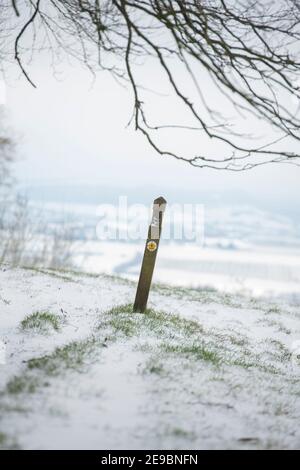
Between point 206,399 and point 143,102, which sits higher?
point 143,102

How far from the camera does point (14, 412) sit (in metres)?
3.13

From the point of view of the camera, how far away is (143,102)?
430cm

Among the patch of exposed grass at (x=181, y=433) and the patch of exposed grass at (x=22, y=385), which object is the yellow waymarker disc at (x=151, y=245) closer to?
the patch of exposed grass at (x=22, y=385)

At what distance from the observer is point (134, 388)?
12.4ft

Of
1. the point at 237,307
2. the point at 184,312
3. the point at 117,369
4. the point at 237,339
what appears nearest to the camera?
the point at 117,369

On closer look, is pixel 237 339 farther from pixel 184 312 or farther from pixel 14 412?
pixel 14 412

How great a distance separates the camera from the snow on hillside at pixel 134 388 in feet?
9.86

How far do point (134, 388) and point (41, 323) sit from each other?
284 cm

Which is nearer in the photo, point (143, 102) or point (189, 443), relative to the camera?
point (189, 443)

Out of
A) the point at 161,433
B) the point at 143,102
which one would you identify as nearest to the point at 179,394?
the point at 161,433

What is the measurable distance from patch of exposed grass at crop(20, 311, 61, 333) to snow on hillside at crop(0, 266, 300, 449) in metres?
0.02

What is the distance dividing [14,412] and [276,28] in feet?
15.8
